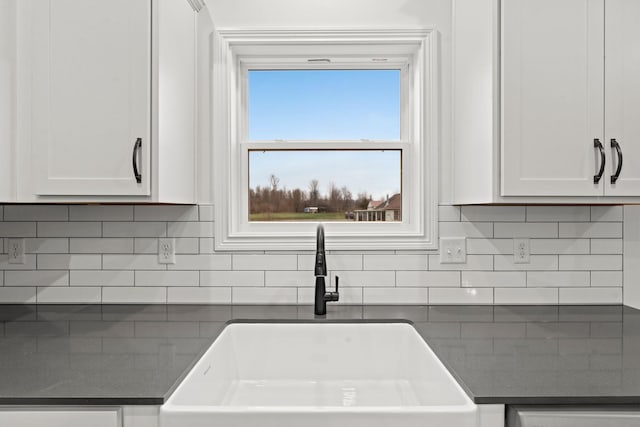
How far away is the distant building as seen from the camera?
2121 millimetres

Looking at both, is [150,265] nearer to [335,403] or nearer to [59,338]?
[59,338]

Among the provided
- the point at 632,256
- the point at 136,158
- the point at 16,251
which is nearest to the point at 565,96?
the point at 632,256

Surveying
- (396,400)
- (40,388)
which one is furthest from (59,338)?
(396,400)

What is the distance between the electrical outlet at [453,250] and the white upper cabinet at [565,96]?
0.41m

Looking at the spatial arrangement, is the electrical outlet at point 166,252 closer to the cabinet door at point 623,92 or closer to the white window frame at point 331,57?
the white window frame at point 331,57

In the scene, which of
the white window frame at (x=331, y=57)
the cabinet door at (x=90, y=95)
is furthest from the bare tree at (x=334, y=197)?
the cabinet door at (x=90, y=95)

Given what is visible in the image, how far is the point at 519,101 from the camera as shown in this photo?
1.59 meters

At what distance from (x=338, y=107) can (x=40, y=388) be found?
5.13 feet

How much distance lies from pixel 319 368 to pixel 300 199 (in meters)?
0.77

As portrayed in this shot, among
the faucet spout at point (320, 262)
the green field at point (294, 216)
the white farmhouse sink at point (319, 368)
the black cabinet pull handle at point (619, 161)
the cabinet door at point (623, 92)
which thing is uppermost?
the cabinet door at point (623, 92)

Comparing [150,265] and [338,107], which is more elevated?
[338,107]

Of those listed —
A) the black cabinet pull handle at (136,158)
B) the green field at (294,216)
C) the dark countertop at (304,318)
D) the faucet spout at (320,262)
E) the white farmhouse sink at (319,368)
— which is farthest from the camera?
the green field at (294,216)

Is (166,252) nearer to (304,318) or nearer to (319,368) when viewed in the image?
(304,318)

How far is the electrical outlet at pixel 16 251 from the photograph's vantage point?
1956 millimetres
